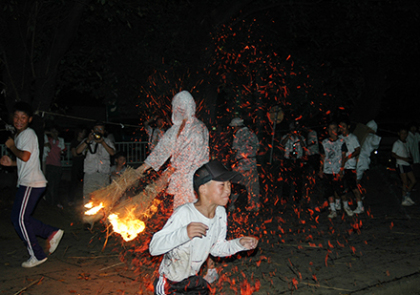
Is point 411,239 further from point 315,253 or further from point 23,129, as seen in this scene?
point 23,129

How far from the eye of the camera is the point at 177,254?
3438 mm

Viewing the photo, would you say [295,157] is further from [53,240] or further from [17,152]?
[17,152]

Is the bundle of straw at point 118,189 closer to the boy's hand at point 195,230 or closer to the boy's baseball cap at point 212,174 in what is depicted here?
the boy's baseball cap at point 212,174

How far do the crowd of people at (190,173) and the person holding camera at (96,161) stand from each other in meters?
0.02

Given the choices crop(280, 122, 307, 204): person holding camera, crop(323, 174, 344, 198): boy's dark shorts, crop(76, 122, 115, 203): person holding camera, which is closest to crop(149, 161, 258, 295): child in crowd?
crop(76, 122, 115, 203): person holding camera

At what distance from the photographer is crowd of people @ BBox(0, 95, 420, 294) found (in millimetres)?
3469

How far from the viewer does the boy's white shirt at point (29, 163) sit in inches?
225

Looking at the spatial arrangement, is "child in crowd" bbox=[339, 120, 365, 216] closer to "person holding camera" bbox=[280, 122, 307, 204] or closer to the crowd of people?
the crowd of people

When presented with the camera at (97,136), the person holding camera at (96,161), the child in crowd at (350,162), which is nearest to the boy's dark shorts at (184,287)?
the person holding camera at (96,161)

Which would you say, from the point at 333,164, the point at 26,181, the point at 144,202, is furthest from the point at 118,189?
the point at 333,164

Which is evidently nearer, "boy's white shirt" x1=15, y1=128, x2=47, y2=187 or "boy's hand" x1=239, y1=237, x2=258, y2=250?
"boy's hand" x1=239, y1=237, x2=258, y2=250

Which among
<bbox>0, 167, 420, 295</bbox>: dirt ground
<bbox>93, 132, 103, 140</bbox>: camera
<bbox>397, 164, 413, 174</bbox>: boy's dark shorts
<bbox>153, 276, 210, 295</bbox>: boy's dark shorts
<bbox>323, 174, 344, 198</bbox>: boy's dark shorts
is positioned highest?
<bbox>93, 132, 103, 140</bbox>: camera

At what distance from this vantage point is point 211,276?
5316 mm

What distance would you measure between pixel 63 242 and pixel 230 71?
27.3 ft
